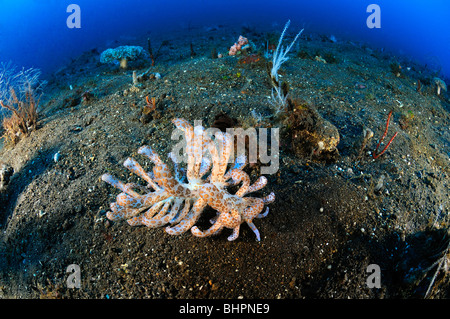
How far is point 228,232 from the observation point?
9.48 feet

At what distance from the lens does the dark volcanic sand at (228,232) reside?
109 inches

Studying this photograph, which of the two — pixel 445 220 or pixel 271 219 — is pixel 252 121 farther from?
pixel 445 220

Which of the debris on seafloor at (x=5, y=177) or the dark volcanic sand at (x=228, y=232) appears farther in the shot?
the debris on seafloor at (x=5, y=177)

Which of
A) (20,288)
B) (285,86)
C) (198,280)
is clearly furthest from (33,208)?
(285,86)

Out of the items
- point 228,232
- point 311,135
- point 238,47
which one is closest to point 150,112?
point 311,135

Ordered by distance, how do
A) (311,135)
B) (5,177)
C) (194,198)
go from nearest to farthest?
1. (194,198)
2. (311,135)
3. (5,177)

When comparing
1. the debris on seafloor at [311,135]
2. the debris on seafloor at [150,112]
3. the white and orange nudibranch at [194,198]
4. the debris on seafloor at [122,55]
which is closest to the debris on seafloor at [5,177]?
the debris on seafloor at [150,112]

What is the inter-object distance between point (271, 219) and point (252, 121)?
1987mm

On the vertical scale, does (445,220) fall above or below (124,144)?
below

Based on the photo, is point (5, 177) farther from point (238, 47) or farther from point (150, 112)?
point (238, 47)

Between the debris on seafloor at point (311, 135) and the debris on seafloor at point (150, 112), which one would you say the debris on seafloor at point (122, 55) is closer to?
the debris on seafloor at point (150, 112)

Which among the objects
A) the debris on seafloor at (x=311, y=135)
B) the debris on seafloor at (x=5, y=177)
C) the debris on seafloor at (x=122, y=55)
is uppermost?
the debris on seafloor at (x=122, y=55)

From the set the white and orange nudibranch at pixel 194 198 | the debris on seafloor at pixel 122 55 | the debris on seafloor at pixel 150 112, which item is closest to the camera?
the white and orange nudibranch at pixel 194 198

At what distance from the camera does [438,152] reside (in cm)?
563
